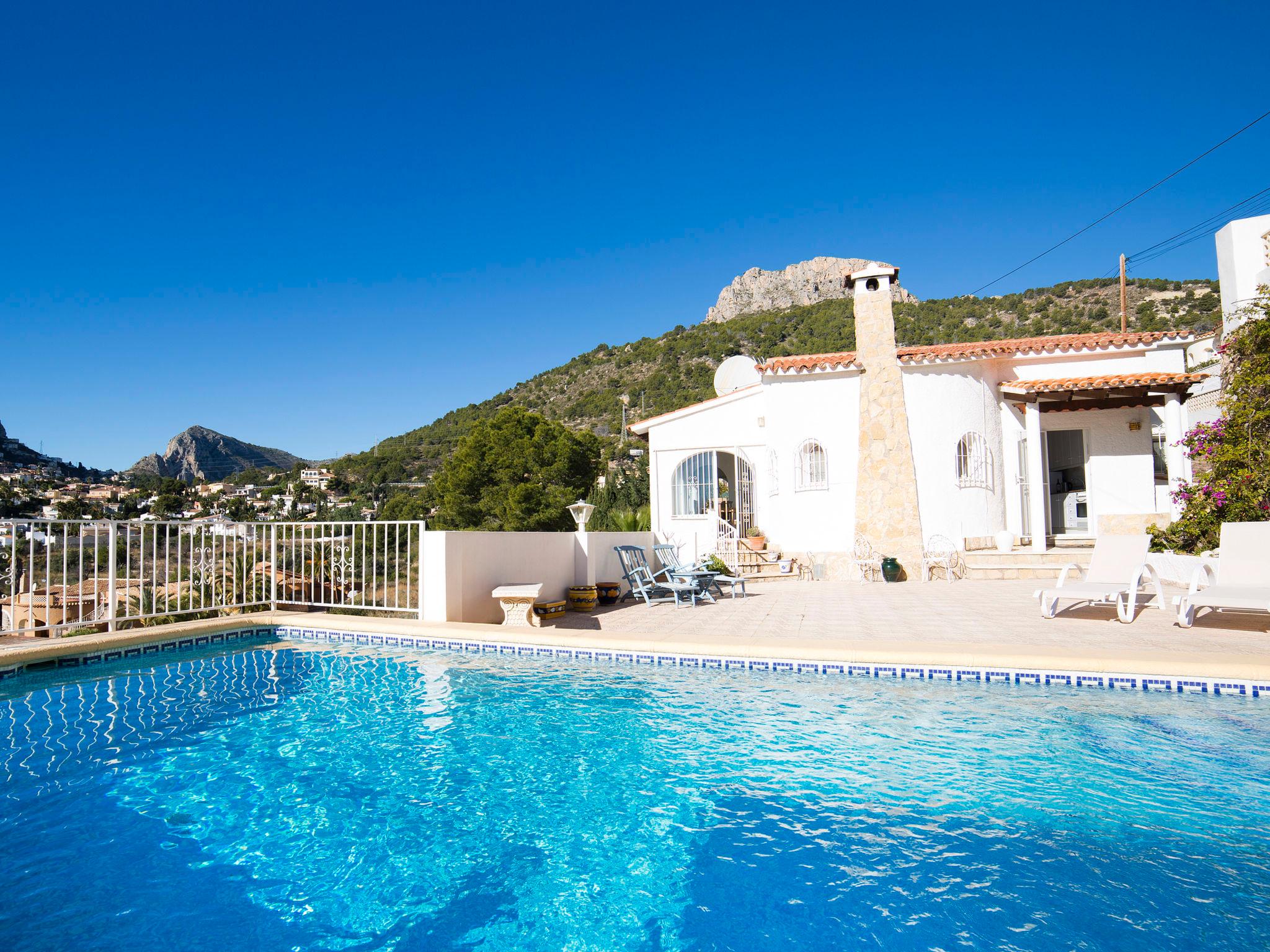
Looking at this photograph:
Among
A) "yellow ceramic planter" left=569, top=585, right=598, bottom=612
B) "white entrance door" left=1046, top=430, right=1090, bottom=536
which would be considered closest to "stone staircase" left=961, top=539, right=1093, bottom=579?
"white entrance door" left=1046, top=430, right=1090, bottom=536

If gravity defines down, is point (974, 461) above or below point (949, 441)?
Answer: below

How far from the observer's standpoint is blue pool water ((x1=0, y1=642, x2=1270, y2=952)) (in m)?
2.64

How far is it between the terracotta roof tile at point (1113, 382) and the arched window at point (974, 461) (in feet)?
4.52

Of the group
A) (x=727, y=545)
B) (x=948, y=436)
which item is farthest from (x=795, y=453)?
(x=948, y=436)

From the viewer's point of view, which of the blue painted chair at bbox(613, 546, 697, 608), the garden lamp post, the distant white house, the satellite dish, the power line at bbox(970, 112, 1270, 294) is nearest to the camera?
the blue painted chair at bbox(613, 546, 697, 608)

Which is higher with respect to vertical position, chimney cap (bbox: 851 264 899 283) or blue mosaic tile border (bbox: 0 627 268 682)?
chimney cap (bbox: 851 264 899 283)

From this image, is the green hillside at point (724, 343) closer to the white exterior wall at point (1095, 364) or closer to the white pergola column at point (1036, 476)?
the white exterior wall at point (1095, 364)

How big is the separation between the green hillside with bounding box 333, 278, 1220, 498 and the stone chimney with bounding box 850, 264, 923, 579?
62.6 ft

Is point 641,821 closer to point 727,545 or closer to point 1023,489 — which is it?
point 727,545

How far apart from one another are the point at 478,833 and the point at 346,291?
2806cm

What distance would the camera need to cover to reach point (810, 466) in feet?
49.8

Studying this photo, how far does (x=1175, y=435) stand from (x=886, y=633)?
11.0m

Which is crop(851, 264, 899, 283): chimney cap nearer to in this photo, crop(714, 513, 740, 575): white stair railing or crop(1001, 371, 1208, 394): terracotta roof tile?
crop(1001, 371, 1208, 394): terracotta roof tile

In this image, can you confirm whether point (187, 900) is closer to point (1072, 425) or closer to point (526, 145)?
point (1072, 425)
